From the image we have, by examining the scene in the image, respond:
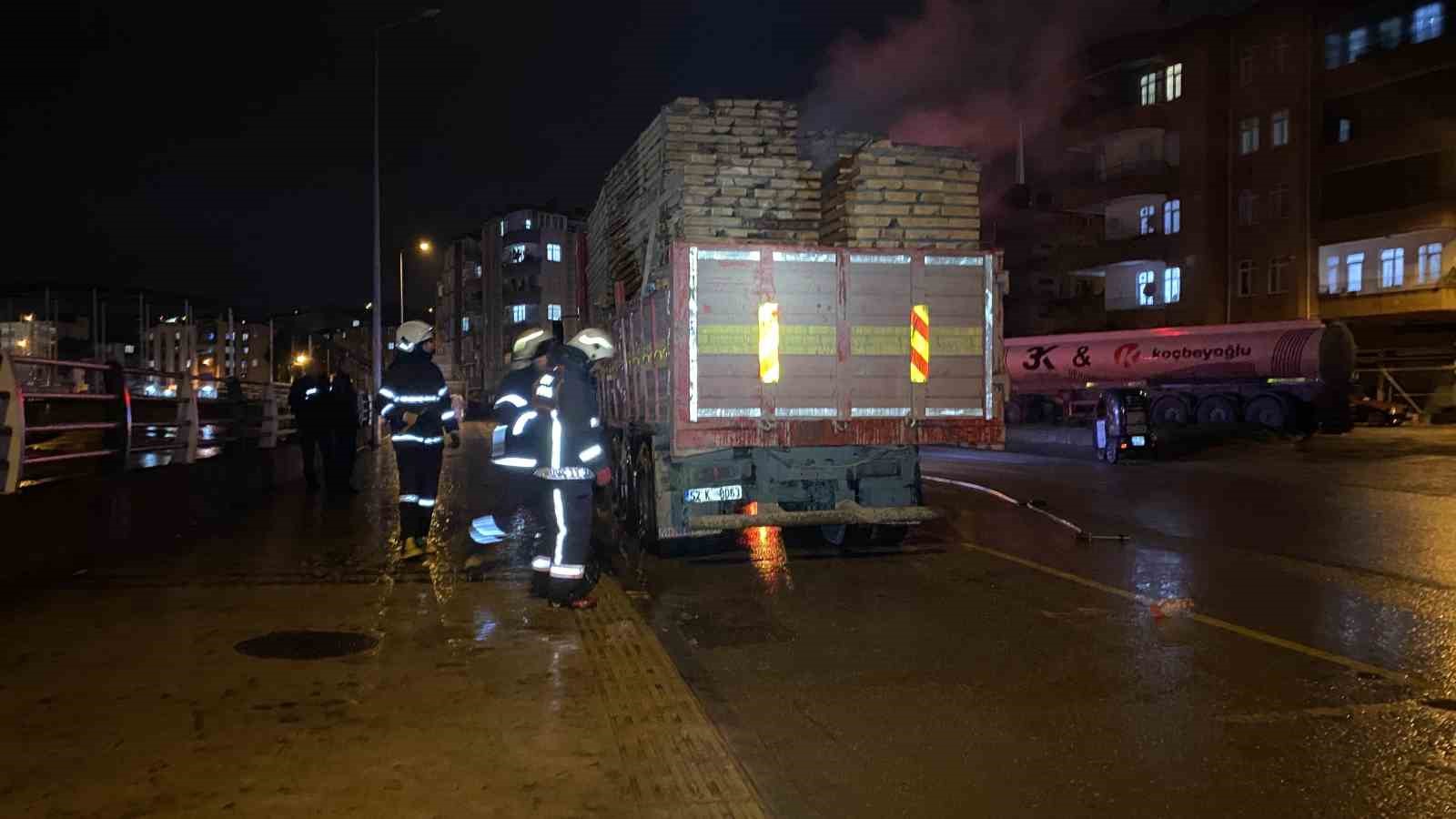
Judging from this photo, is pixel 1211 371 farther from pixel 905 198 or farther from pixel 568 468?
pixel 568 468

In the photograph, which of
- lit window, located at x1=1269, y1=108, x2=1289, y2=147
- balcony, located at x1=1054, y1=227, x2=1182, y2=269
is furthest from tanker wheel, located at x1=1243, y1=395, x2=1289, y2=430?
balcony, located at x1=1054, y1=227, x2=1182, y2=269

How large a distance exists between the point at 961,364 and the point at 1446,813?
5.68 metres

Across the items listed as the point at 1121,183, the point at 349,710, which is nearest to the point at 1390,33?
the point at 1121,183

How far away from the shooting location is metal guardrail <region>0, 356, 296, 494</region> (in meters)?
7.68

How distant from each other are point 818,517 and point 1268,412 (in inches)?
1000

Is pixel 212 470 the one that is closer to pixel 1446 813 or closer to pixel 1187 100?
pixel 1446 813

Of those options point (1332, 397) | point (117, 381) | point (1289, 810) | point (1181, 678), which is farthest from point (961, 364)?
point (1332, 397)

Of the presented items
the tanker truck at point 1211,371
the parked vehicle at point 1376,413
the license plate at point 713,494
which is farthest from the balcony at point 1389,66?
the license plate at point 713,494

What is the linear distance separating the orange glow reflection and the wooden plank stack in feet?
8.26

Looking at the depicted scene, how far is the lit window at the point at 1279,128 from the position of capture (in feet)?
129

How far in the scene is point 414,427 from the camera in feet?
29.1

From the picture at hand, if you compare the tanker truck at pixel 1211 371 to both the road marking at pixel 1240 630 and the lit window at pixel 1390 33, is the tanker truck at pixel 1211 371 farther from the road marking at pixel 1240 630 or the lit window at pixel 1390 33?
the road marking at pixel 1240 630

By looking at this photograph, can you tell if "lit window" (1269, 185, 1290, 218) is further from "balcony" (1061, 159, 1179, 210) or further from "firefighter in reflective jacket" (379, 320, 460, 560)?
"firefighter in reflective jacket" (379, 320, 460, 560)

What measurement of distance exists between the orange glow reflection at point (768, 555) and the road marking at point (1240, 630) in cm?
207
